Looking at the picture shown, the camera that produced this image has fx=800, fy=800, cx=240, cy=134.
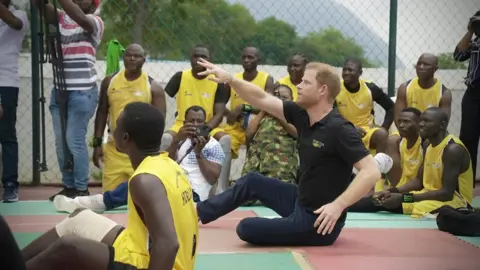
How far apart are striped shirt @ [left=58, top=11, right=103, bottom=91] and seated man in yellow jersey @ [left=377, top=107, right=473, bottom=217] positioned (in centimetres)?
296

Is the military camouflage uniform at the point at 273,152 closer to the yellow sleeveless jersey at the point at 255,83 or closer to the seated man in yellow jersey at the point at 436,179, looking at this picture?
the yellow sleeveless jersey at the point at 255,83

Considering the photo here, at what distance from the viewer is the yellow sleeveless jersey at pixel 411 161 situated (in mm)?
7902

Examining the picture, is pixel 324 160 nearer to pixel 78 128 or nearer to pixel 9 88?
pixel 78 128

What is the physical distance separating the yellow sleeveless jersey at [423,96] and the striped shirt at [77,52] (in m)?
3.45

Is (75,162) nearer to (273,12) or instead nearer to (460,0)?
(273,12)

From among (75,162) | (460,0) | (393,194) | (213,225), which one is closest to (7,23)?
(75,162)

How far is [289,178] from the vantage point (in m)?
7.87

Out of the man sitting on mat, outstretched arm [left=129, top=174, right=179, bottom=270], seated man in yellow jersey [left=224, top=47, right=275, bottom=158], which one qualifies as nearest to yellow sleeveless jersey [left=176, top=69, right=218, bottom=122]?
seated man in yellow jersey [left=224, top=47, right=275, bottom=158]

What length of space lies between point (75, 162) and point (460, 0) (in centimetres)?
575

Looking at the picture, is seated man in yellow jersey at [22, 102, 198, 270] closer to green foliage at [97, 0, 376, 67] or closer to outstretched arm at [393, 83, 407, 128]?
outstretched arm at [393, 83, 407, 128]

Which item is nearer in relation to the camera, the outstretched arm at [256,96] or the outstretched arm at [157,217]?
the outstretched arm at [157,217]

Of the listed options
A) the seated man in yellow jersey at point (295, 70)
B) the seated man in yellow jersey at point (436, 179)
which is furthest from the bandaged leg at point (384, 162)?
the seated man in yellow jersey at point (295, 70)

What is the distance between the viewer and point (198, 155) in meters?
7.32

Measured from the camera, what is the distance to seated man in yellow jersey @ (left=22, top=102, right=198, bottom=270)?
131 inches
